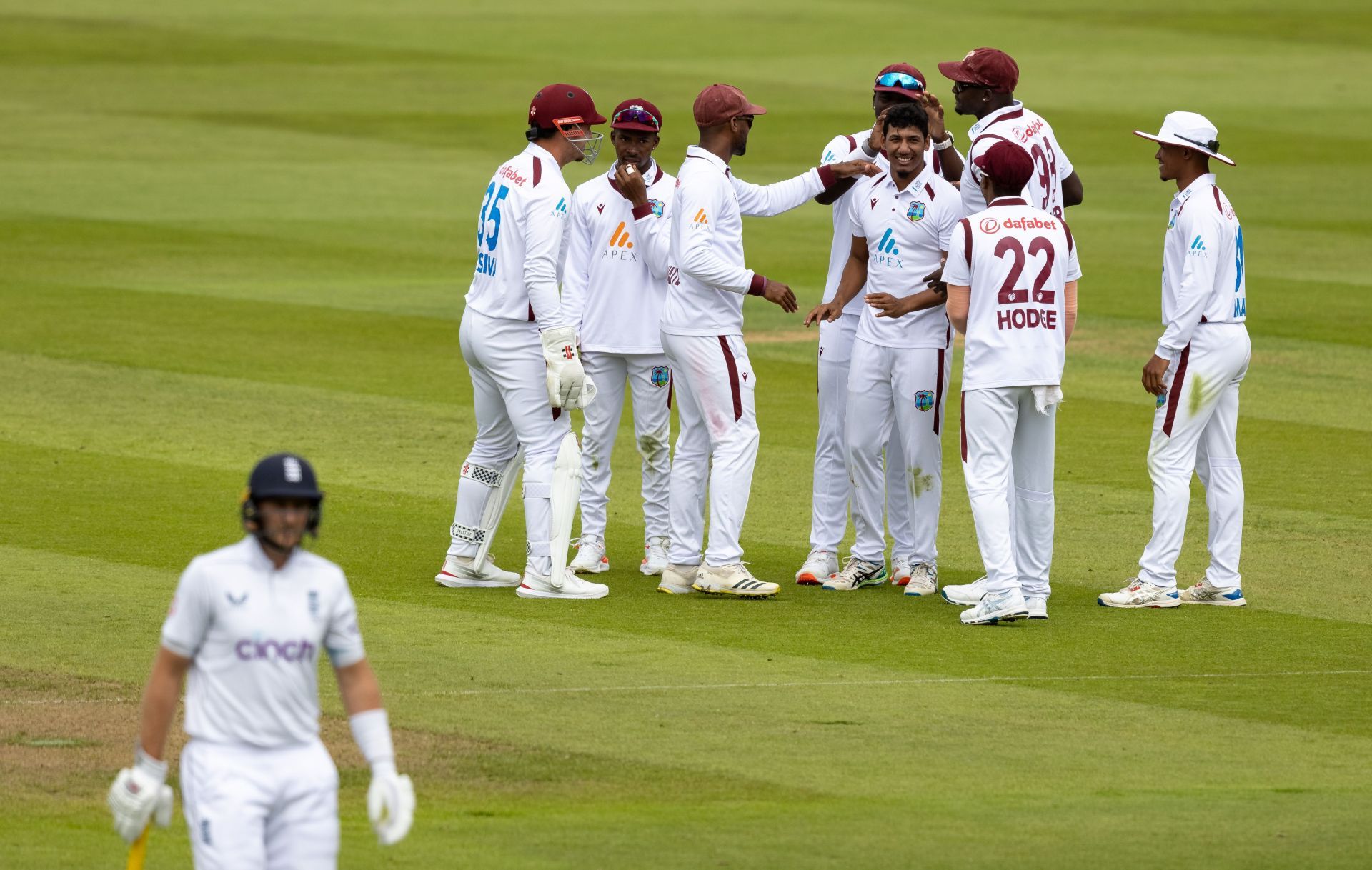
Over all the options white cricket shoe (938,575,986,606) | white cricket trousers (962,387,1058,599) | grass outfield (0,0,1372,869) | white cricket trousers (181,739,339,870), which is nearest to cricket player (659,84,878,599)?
grass outfield (0,0,1372,869)

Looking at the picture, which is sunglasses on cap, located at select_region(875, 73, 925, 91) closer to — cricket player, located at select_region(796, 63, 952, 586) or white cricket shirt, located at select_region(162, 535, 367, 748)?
cricket player, located at select_region(796, 63, 952, 586)

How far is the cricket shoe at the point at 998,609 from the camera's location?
9.73 metres

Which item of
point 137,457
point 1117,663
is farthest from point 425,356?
point 1117,663

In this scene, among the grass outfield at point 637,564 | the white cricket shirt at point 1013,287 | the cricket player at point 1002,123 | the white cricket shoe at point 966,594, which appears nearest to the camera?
the grass outfield at point 637,564

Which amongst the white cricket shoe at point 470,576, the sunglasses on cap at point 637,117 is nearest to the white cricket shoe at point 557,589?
the white cricket shoe at point 470,576

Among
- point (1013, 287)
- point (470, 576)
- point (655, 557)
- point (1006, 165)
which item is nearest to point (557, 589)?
point (470, 576)

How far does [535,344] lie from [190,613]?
16.4 feet

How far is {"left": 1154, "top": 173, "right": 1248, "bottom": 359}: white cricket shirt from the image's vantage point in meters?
9.98

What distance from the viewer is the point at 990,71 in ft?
34.4

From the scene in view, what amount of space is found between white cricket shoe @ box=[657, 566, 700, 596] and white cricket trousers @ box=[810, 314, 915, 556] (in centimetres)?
70

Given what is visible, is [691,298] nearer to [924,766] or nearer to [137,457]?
[924,766]

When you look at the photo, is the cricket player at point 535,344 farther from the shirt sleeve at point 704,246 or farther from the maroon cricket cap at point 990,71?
the maroon cricket cap at point 990,71

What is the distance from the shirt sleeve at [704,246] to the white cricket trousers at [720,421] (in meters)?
0.30

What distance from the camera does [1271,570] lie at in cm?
1109
